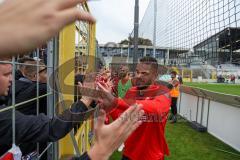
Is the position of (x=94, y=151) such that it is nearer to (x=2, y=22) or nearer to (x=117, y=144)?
(x=117, y=144)

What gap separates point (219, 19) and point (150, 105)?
979cm

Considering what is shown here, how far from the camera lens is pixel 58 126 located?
2.09m

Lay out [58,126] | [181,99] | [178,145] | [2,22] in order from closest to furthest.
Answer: [2,22], [58,126], [178,145], [181,99]

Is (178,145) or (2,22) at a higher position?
(2,22)

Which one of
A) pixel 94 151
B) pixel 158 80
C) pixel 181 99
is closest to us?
pixel 94 151

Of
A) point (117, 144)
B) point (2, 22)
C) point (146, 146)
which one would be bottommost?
point (146, 146)

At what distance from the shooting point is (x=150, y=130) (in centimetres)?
341

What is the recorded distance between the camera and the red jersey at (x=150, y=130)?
3.11 metres

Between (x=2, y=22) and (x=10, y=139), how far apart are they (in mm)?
1443

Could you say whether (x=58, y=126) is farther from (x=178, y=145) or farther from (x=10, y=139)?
(x=178, y=145)

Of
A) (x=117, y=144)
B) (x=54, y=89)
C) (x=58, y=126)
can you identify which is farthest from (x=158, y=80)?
(x=117, y=144)

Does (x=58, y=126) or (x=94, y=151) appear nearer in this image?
(x=94, y=151)

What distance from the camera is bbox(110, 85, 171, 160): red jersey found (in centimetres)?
311

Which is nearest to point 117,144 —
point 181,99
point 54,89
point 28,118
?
A: point 28,118
